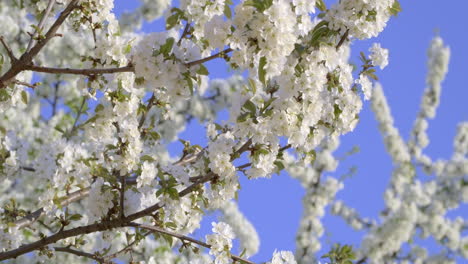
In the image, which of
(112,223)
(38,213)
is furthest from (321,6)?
(38,213)

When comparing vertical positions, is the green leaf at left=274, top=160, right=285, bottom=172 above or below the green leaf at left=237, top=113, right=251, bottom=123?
above

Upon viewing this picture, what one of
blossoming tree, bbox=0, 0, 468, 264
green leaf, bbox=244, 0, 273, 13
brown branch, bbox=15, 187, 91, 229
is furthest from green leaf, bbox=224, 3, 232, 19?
brown branch, bbox=15, 187, 91, 229

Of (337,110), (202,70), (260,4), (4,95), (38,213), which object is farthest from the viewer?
(38,213)

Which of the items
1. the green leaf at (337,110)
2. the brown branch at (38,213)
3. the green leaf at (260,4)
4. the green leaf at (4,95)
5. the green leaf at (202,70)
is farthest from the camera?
the brown branch at (38,213)

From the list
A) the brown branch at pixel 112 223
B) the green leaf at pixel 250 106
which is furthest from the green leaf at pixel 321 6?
the brown branch at pixel 112 223

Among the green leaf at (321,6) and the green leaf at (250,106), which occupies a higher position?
the green leaf at (321,6)

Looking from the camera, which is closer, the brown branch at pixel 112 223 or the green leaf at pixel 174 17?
the green leaf at pixel 174 17

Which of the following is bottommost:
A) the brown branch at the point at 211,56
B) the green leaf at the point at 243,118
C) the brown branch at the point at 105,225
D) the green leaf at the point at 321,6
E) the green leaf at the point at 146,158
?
the brown branch at the point at 105,225

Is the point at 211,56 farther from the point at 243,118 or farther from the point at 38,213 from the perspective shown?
the point at 38,213

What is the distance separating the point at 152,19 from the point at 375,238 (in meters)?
4.72

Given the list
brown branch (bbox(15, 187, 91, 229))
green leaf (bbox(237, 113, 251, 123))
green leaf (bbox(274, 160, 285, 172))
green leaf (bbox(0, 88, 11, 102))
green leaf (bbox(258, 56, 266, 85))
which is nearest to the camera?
green leaf (bbox(258, 56, 266, 85))

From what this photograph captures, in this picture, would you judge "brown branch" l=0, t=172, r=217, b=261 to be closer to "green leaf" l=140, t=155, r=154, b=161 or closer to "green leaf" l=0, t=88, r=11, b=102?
"green leaf" l=140, t=155, r=154, b=161

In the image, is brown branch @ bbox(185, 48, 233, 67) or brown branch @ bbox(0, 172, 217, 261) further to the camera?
brown branch @ bbox(0, 172, 217, 261)

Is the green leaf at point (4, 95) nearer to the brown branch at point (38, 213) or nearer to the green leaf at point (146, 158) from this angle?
the brown branch at point (38, 213)
